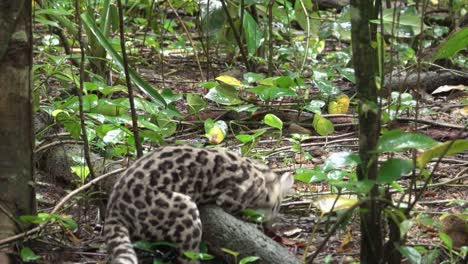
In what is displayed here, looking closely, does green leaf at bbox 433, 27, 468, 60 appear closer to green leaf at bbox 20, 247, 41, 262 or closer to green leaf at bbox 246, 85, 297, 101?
green leaf at bbox 20, 247, 41, 262

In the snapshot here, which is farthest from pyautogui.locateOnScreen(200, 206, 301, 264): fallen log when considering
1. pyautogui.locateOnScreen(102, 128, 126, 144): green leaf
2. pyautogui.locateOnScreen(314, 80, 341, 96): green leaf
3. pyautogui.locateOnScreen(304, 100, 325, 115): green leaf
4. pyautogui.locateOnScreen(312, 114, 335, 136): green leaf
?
pyautogui.locateOnScreen(314, 80, 341, 96): green leaf

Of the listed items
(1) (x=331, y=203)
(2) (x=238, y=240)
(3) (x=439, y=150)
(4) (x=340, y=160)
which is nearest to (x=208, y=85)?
(2) (x=238, y=240)

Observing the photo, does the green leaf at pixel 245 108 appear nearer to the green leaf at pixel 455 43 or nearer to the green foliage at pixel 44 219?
the green foliage at pixel 44 219

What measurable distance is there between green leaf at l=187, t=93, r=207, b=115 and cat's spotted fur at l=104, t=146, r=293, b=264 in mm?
1875

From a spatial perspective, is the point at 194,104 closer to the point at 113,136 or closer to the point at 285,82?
the point at 285,82

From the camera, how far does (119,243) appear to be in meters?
4.25

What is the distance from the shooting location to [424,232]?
195 inches

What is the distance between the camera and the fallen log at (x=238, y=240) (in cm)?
415

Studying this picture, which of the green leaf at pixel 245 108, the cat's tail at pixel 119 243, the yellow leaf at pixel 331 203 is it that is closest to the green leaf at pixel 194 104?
the green leaf at pixel 245 108

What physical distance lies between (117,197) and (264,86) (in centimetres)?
245

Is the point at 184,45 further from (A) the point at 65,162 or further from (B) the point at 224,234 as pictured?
(B) the point at 224,234

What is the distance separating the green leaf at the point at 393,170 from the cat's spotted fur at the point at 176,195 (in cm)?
128

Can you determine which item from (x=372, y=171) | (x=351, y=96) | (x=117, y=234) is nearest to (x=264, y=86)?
(x=351, y=96)

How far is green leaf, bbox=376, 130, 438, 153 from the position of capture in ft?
10.9
